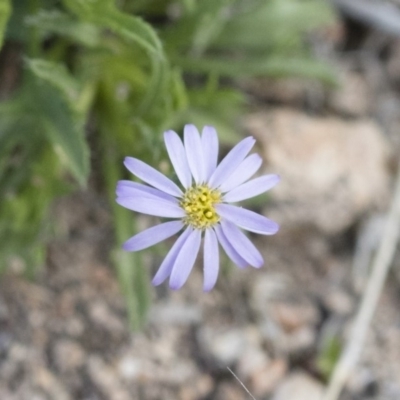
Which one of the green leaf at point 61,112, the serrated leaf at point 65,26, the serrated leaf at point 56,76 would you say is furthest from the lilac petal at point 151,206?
the serrated leaf at point 65,26

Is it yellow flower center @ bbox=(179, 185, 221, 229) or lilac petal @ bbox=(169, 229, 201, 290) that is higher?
yellow flower center @ bbox=(179, 185, 221, 229)

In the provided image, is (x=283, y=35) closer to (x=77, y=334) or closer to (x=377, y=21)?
(x=377, y=21)

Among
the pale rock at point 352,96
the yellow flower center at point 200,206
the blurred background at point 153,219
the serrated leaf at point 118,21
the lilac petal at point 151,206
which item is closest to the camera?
the lilac petal at point 151,206

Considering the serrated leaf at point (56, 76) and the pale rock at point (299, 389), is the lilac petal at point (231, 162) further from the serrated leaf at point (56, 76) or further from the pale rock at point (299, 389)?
the pale rock at point (299, 389)

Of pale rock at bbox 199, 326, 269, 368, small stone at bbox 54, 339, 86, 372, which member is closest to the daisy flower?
small stone at bbox 54, 339, 86, 372

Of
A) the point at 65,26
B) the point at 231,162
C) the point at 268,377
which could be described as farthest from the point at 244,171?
the point at 268,377

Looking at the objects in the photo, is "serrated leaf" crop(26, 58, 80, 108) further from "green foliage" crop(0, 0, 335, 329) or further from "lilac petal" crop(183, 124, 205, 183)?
"lilac petal" crop(183, 124, 205, 183)
